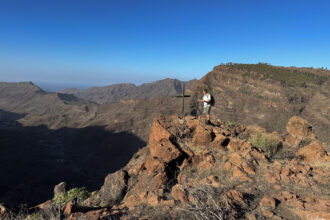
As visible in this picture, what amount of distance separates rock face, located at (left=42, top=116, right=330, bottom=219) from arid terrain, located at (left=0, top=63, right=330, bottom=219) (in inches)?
1.4

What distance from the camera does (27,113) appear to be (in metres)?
162

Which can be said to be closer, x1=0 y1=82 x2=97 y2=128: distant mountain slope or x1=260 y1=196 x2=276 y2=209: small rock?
x1=260 y1=196 x2=276 y2=209: small rock

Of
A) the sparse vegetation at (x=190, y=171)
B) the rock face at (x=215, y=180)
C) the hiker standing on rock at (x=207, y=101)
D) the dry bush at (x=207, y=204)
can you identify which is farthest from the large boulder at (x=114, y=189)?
the hiker standing on rock at (x=207, y=101)

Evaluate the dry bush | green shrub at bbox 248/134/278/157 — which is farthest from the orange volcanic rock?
the dry bush

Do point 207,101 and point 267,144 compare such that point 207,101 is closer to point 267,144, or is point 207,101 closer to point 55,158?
point 267,144

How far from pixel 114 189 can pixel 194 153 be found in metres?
4.07

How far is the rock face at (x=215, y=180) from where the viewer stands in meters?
4.24

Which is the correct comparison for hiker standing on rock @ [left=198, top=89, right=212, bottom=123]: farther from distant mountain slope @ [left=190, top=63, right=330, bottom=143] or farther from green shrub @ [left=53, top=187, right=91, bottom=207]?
distant mountain slope @ [left=190, top=63, right=330, bottom=143]

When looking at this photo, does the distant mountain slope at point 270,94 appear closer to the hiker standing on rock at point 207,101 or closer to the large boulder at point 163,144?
the hiker standing on rock at point 207,101

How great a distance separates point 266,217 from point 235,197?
2.54 feet

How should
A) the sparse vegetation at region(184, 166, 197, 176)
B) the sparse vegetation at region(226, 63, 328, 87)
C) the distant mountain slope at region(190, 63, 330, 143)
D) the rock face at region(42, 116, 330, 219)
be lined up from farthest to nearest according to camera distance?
the sparse vegetation at region(226, 63, 328, 87) → the distant mountain slope at region(190, 63, 330, 143) → the sparse vegetation at region(184, 166, 197, 176) → the rock face at region(42, 116, 330, 219)

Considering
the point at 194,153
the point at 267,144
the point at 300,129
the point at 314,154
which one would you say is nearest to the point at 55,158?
the point at 194,153

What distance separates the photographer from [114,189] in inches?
325

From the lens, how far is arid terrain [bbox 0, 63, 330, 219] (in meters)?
4.81
